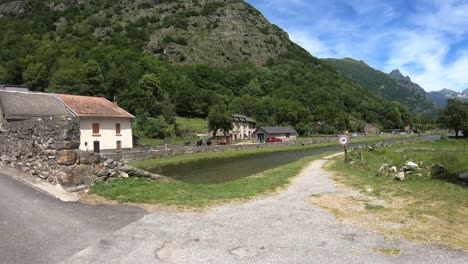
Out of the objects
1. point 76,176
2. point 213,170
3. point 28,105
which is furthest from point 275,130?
point 76,176

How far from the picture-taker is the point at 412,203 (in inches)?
376

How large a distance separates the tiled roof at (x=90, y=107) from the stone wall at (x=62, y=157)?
114ft

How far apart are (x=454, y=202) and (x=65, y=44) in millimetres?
131317

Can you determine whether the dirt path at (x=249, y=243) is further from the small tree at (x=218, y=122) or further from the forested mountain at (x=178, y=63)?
the small tree at (x=218, y=122)

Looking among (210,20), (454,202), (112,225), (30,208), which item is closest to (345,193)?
(454,202)

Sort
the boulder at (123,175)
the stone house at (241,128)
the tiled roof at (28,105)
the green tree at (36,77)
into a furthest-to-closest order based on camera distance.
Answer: the green tree at (36,77)
the stone house at (241,128)
the tiled roof at (28,105)
the boulder at (123,175)

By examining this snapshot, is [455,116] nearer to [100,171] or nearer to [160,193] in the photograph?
[160,193]

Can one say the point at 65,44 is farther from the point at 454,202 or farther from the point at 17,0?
the point at 454,202

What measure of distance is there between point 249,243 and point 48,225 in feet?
13.7

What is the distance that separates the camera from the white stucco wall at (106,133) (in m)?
44.0

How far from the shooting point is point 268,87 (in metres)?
142

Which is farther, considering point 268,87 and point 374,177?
point 268,87

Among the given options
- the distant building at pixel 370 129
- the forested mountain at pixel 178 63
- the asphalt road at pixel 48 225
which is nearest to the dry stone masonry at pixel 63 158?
the asphalt road at pixel 48 225

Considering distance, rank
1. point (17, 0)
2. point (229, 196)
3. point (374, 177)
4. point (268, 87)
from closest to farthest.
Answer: point (229, 196), point (374, 177), point (268, 87), point (17, 0)
